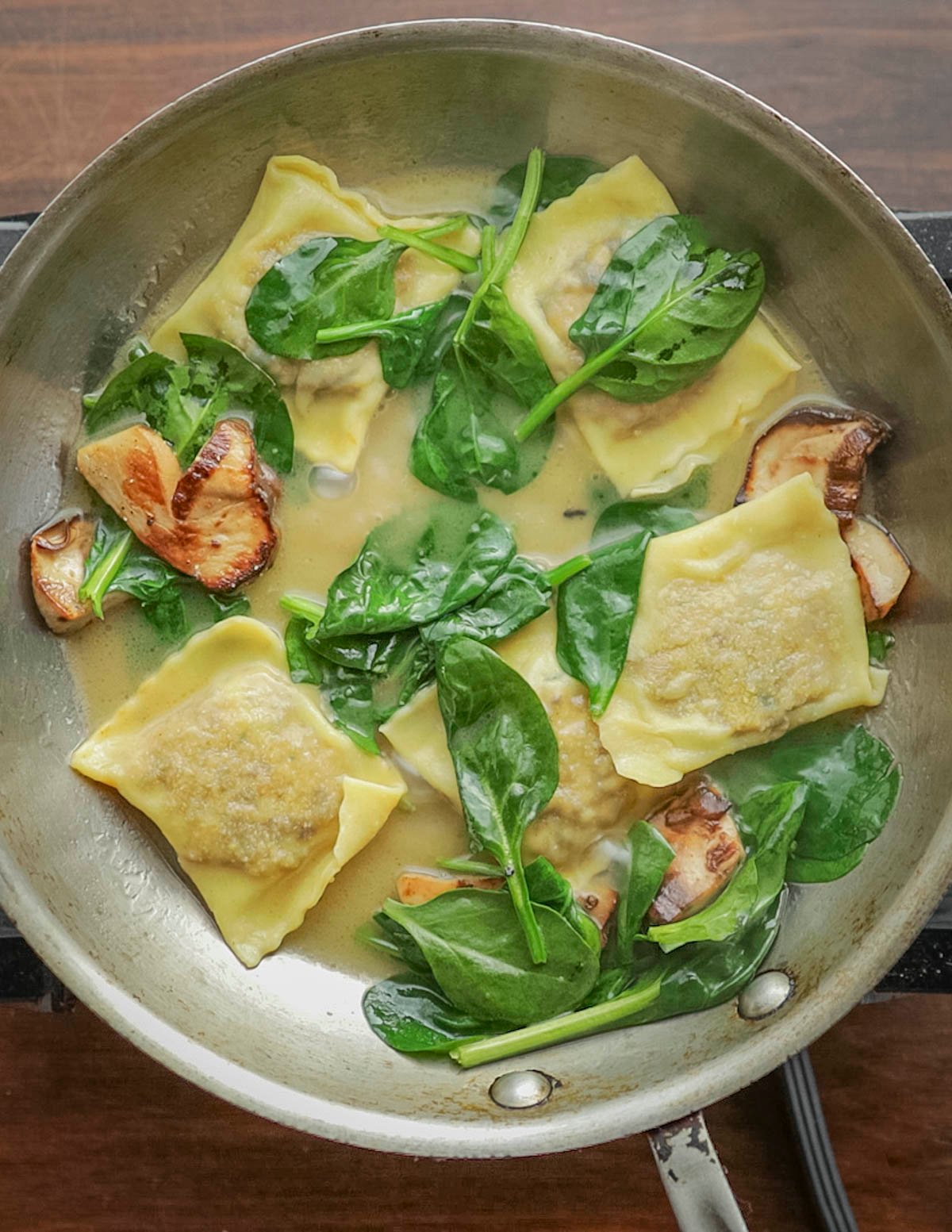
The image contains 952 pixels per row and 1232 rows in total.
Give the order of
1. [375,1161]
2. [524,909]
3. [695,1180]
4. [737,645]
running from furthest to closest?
[375,1161], [737,645], [524,909], [695,1180]

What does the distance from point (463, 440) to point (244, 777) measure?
0.82 m

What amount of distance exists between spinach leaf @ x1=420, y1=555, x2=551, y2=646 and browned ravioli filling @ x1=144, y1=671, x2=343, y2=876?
35 centimetres

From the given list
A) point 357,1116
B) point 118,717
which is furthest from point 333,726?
point 357,1116

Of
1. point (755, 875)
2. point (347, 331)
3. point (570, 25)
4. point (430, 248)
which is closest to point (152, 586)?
point (347, 331)

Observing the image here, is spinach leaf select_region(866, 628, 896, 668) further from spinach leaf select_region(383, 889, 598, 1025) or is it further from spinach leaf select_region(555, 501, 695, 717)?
spinach leaf select_region(383, 889, 598, 1025)

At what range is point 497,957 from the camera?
87.9 inches

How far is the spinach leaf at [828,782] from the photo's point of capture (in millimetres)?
2285

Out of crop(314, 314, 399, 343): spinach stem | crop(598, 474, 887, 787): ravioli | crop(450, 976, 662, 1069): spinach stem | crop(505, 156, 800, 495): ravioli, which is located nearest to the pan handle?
crop(450, 976, 662, 1069): spinach stem

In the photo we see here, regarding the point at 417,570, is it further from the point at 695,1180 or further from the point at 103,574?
the point at 695,1180

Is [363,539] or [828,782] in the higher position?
[363,539]

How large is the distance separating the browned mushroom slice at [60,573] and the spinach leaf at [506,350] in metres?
0.92

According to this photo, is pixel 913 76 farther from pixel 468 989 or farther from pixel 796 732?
pixel 468 989

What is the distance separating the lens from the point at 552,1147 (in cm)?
203

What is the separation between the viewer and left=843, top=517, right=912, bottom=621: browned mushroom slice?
2350mm
